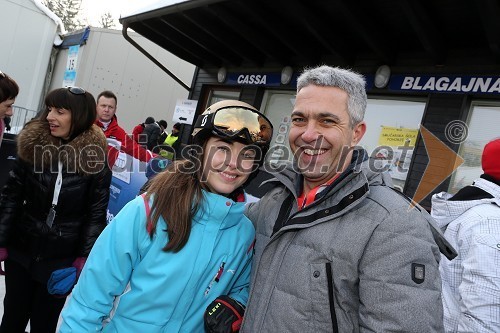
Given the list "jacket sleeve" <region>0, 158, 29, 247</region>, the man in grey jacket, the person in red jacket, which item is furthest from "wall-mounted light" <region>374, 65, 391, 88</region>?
"jacket sleeve" <region>0, 158, 29, 247</region>

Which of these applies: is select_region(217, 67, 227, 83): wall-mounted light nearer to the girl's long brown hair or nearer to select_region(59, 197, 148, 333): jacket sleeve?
the girl's long brown hair

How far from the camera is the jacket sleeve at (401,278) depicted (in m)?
1.13

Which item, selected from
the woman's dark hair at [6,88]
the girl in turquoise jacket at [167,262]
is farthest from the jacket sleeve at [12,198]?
the girl in turquoise jacket at [167,262]

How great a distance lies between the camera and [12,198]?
256 cm

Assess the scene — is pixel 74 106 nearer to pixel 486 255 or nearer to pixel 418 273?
pixel 418 273

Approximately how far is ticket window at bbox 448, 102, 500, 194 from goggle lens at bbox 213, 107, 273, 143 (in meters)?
4.00

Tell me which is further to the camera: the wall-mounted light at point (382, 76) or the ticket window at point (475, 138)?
the wall-mounted light at point (382, 76)

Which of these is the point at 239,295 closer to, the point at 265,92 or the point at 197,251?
the point at 197,251

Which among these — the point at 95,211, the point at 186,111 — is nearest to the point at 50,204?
the point at 95,211

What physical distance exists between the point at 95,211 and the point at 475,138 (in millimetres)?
4712

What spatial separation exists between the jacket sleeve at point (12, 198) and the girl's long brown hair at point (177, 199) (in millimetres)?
1333

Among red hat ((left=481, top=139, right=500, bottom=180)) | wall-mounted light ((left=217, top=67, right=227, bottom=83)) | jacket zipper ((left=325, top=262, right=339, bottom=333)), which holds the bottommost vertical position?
jacket zipper ((left=325, top=262, right=339, bottom=333))

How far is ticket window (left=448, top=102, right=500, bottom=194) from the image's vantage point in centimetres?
480

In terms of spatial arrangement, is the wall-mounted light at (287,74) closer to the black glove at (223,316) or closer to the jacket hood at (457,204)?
the jacket hood at (457,204)
